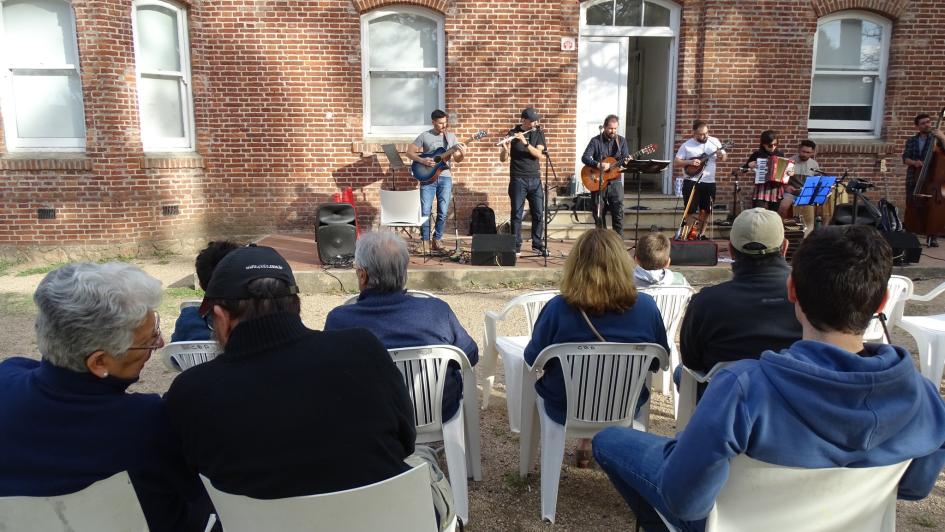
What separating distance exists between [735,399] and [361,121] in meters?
7.92

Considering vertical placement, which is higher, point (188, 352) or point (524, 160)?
point (524, 160)

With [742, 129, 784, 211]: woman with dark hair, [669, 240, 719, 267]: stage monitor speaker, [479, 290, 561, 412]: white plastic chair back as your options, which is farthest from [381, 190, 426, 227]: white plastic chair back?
[479, 290, 561, 412]: white plastic chair back

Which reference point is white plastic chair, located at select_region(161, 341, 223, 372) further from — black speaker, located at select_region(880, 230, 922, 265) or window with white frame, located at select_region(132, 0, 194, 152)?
black speaker, located at select_region(880, 230, 922, 265)

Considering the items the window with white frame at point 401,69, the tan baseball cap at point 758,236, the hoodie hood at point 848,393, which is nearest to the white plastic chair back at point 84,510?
the hoodie hood at point 848,393

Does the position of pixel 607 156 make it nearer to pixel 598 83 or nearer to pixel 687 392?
pixel 598 83

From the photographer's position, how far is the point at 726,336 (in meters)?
2.61

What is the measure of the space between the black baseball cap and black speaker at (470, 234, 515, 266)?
5302 millimetres

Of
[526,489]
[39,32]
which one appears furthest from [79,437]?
[39,32]

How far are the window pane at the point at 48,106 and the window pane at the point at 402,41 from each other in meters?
3.55

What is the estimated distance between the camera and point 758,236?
2623 millimetres

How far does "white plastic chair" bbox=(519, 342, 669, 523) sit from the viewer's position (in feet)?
8.77

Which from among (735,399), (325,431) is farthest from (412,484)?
(735,399)

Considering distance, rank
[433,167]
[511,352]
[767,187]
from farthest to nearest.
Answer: [767,187], [433,167], [511,352]

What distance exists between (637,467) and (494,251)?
16.5 feet
